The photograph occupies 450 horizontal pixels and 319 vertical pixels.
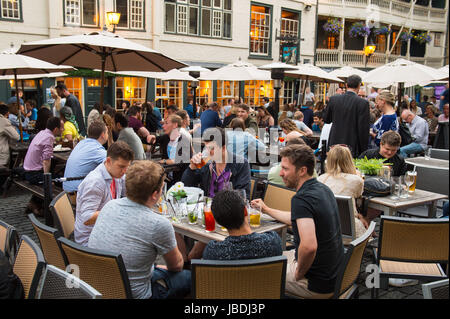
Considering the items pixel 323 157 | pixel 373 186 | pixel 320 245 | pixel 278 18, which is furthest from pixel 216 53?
pixel 320 245

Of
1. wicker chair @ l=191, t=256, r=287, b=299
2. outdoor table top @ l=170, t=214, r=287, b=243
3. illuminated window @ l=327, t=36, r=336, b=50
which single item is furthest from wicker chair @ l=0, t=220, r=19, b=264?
illuminated window @ l=327, t=36, r=336, b=50

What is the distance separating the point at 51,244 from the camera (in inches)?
115

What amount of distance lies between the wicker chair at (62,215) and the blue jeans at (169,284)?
100 cm

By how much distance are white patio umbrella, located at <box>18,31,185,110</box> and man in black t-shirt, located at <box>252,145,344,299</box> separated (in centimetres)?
358

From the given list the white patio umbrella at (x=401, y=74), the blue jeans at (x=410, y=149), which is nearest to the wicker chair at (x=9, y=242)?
the blue jeans at (x=410, y=149)

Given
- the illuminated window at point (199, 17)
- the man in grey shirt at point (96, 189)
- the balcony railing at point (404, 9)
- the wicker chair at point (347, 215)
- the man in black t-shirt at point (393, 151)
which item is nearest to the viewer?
the man in grey shirt at point (96, 189)

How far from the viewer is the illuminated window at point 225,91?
2075 centimetres

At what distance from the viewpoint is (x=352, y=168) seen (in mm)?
4281

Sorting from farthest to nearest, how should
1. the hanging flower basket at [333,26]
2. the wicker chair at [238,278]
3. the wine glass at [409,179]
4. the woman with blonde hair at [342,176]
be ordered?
the hanging flower basket at [333,26]
the wine glass at [409,179]
the woman with blonde hair at [342,176]
the wicker chair at [238,278]

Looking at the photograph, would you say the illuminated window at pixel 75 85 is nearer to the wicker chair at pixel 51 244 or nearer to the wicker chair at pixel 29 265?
the wicker chair at pixel 51 244

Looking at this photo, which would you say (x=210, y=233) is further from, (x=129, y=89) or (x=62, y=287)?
(x=129, y=89)

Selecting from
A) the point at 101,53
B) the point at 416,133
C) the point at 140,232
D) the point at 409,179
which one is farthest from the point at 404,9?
the point at 140,232
